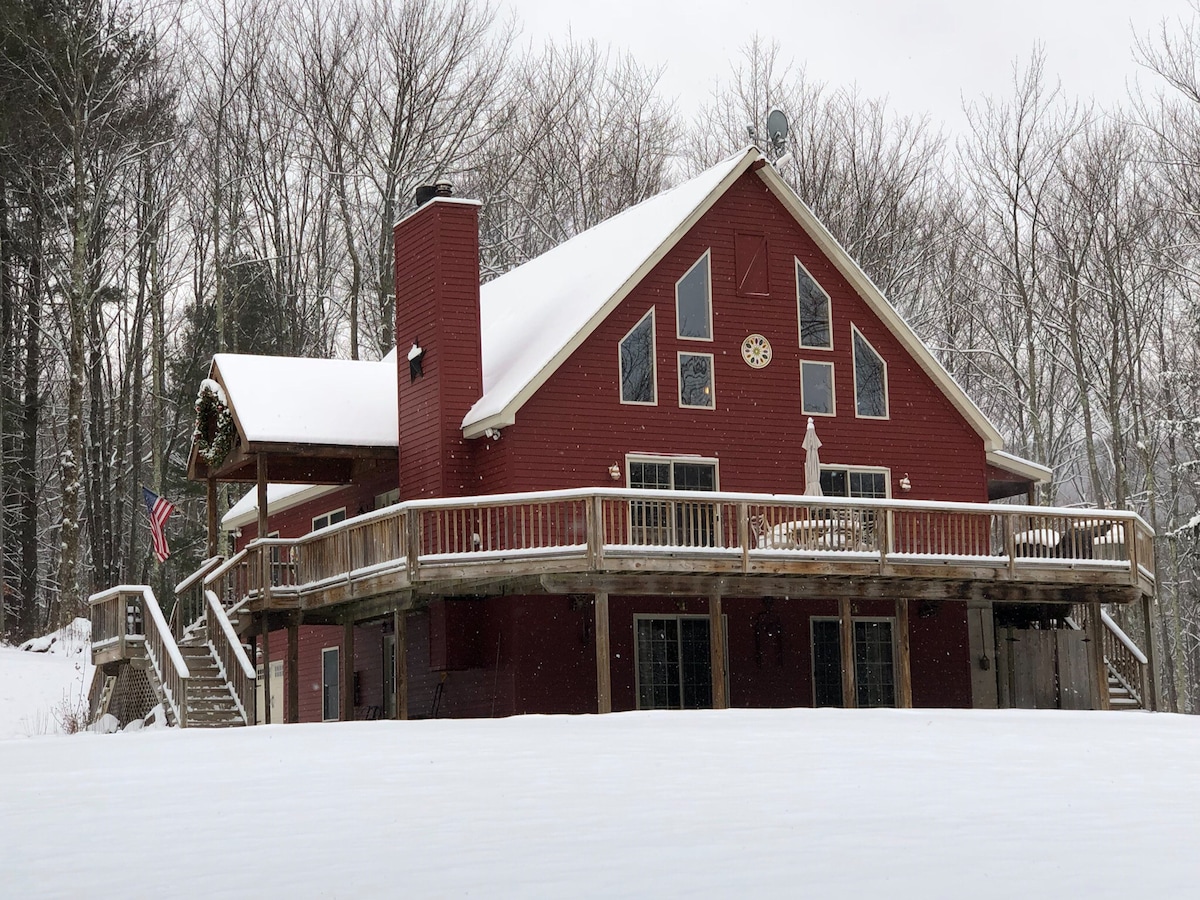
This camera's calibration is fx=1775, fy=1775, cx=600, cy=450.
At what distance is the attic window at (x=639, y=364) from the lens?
26141mm

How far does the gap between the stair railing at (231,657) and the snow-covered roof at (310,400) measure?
2499 mm

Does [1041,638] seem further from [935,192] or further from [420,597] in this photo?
[935,192]

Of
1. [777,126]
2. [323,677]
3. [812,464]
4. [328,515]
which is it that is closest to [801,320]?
[812,464]

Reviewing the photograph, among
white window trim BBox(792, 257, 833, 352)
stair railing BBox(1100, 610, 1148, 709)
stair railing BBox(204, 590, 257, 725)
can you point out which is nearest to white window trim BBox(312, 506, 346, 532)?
stair railing BBox(204, 590, 257, 725)

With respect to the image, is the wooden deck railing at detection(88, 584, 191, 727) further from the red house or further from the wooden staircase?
Result: the red house

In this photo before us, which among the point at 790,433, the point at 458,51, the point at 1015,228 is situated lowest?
the point at 790,433

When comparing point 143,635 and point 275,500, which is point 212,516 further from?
point 143,635

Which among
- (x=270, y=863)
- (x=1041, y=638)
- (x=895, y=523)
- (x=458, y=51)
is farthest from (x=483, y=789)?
(x=458, y=51)

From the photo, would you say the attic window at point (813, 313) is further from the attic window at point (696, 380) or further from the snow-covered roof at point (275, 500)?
the snow-covered roof at point (275, 500)

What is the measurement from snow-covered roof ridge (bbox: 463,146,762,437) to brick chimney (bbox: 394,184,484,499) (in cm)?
41

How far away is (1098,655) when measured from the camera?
2625 centimetres

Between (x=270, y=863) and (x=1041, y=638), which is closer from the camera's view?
(x=270, y=863)

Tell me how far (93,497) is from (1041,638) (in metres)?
24.6

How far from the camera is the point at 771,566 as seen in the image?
906 inches
